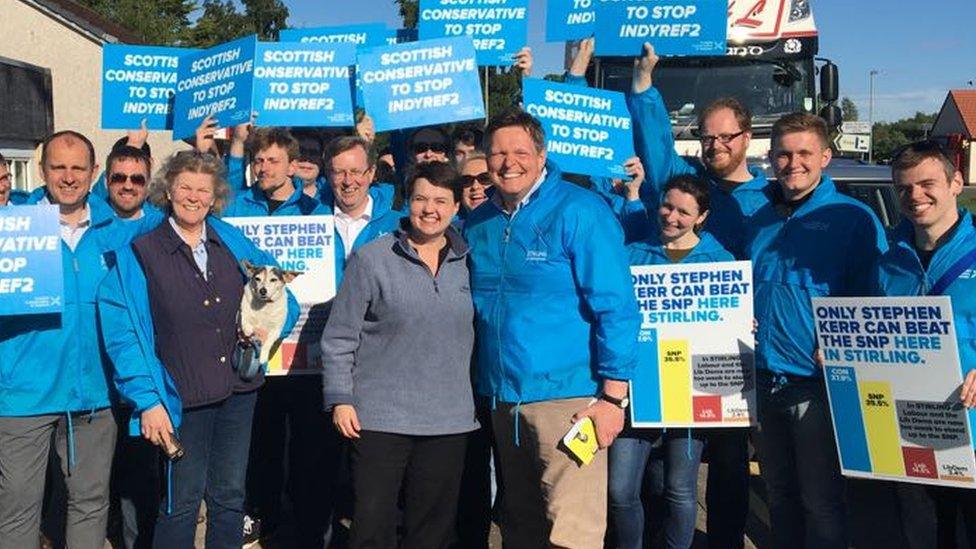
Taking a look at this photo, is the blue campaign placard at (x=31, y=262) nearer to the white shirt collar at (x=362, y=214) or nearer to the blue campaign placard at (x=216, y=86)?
the white shirt collar at (x=362, y=214)

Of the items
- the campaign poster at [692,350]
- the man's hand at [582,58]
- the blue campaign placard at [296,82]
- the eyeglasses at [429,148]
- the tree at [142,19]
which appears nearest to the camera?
the campaign poster at [692,350]

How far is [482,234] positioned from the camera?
13.5 feet

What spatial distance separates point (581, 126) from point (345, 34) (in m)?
2.59

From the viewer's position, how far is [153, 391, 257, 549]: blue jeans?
4.18 m

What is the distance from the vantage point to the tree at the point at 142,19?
29969 mm

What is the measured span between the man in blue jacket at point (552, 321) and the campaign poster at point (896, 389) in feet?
2.92

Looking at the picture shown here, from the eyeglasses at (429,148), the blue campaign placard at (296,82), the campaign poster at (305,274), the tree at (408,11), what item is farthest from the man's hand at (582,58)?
the tree at (408,11)

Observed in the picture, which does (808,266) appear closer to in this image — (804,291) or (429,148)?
(804,291)

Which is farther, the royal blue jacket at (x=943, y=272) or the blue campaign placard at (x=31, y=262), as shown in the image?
the blue campaign placard at (x=31, y=262)

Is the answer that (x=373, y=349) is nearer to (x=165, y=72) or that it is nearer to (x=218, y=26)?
(x=165, y=72)

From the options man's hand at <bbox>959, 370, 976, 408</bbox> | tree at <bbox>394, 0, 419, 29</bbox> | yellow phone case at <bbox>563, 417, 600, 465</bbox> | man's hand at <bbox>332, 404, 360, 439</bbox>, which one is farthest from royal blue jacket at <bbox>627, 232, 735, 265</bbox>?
tree at <bbox>394, 0, 419, 29</bbox>

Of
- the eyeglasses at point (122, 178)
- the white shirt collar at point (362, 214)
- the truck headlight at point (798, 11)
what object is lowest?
the white shirt collar at point (362, 214)

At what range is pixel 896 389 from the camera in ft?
12.8

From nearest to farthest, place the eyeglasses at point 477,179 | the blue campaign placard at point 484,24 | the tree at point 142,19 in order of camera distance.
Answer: the eyeglasses at point 477,179 → the blue campaign placard at point 484,24 → the tree at point 142,19
